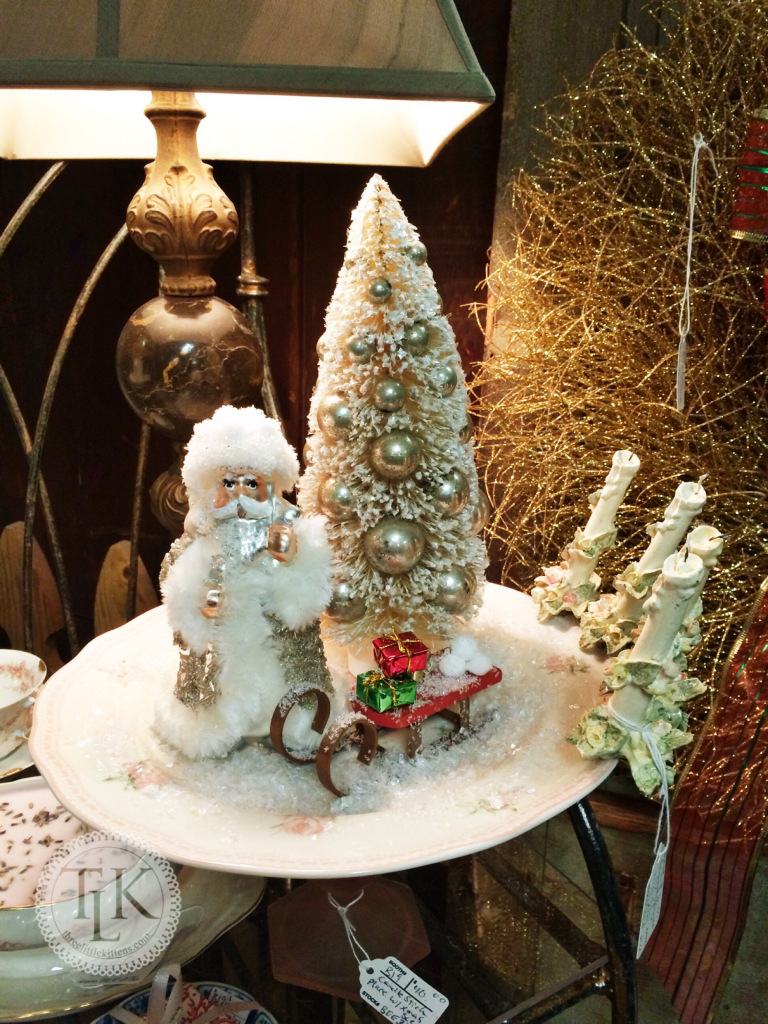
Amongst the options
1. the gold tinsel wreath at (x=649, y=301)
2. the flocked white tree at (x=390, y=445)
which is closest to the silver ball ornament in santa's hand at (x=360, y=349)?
the flocked white tree at (x=390, y=445)

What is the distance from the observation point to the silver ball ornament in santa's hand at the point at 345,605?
81 cm

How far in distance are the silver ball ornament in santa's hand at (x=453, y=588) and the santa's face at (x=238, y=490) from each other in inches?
8.3

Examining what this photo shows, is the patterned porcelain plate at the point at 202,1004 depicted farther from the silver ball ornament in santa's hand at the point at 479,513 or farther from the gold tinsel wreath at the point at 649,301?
the gold tinsel wreath at the point at 649,301

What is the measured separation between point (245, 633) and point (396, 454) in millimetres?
200

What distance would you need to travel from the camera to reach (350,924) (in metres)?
0.79

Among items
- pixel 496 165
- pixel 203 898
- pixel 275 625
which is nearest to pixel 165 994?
pixel 203 898

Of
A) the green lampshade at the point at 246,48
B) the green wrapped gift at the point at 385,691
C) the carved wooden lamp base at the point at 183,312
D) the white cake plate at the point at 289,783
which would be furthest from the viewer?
the carved wooden lamp base at the point at 183,312

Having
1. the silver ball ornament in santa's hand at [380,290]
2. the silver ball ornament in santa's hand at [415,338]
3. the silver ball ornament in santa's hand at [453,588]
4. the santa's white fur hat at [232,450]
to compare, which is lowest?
the silver ball ornament in santa's hand at [453,588]

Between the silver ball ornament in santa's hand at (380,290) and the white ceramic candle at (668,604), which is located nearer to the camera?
the white ceramic candle at (668,604)

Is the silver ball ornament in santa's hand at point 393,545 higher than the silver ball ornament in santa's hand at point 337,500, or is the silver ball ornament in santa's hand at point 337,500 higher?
the silver ball ornament in santa's hand at point 337,500

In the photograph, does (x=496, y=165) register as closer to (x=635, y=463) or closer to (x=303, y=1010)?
(x=635, y=463)

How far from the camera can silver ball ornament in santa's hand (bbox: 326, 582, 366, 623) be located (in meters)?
0.81

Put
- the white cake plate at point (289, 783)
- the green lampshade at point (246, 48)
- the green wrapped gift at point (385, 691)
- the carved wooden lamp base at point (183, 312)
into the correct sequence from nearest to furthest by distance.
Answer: the green lampshade at point (246, 48) → the white cake plate at point (289, 783) → the green wrapped gift at point (385, 691) → the carved wooden lamp base at point (183, 312)

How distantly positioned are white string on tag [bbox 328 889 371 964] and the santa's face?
373 millimetres
